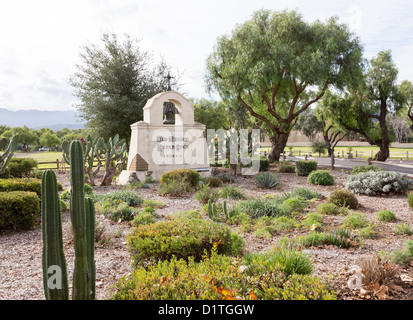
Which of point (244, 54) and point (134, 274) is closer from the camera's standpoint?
point (134, 274)

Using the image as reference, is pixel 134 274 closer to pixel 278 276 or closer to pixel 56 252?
pixel 56 252

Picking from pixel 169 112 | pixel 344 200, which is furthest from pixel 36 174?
pixel 344 200

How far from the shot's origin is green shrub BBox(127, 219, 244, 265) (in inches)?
165

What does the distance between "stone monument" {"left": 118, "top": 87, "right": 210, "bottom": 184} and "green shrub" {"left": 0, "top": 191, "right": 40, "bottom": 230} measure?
7.08 m

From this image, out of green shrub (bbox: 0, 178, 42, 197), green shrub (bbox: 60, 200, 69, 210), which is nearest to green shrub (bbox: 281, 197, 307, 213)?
green shrub (bbox: 60, 200, 69, 210)

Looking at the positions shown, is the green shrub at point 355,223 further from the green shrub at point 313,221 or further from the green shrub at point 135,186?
the green shrub at point 135,186

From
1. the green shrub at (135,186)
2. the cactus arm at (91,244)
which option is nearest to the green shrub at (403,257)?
the cactus arm at (91,244)

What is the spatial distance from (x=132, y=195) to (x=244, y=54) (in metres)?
13.3

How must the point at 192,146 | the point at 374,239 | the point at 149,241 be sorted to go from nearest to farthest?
the point at 149,241 < the point at 374,239 < the point at 192,146

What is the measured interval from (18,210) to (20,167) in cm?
1072

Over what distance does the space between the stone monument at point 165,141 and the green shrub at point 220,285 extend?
438 inches

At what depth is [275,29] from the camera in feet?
64.2

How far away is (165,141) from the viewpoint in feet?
48.9
